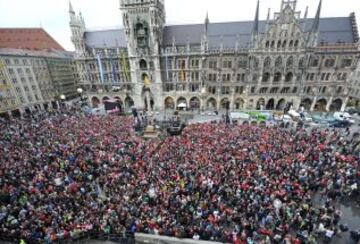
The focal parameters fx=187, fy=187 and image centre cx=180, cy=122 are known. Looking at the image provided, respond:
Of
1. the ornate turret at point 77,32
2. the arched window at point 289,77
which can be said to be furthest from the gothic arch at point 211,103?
the ornate turret at point 77,32

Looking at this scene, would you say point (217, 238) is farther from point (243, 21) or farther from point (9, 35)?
point (9, 35)

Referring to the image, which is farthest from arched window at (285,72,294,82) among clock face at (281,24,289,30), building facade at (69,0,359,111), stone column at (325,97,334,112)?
stone column at (325,97,334,112)

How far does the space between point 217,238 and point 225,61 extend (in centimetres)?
3665

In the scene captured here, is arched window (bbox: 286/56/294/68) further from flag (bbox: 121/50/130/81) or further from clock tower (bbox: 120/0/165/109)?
flag (bbox: 121/50/130/81)

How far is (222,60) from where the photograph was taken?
41.4 metres

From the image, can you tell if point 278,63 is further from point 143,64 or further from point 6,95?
point 6,95

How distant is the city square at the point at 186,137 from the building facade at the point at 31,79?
1.08 ft

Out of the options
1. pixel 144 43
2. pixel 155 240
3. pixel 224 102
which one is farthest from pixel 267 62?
pixel 155 240

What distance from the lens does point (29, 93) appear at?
1921 inches

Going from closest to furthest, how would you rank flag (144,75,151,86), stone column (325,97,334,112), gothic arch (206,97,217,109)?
1. stone column (325,97,334,112)
2. flag (144,75,151,86)
3. gothic arch (206,97,217,109)

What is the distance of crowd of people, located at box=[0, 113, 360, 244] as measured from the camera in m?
12.7

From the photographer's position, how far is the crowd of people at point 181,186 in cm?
1270

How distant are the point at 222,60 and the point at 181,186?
33.0 meters

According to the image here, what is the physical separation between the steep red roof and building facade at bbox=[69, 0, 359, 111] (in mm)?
21398
